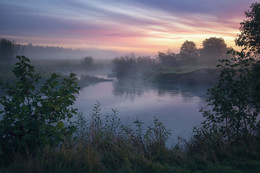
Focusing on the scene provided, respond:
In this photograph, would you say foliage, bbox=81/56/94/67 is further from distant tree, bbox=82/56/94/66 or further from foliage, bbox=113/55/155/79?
foliage, bbox=113/55/155/79

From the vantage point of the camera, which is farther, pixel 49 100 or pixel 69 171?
pixel 49 100

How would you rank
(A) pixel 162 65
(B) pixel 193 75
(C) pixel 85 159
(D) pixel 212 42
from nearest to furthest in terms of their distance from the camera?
(C) pixel 85 159
(B) pixel 193 75
(D) pixel 212 42
(A) pixel 162 65

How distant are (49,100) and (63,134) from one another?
931mm

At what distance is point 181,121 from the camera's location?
20.0 m

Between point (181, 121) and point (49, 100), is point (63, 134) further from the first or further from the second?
point (181, 121)

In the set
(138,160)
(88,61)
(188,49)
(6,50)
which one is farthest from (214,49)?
(138,160)

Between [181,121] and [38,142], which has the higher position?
[38,142]

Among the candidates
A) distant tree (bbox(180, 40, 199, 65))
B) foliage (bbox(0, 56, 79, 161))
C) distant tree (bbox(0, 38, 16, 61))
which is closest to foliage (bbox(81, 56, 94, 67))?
distant tree (bbox(0, 38, 16, 61))

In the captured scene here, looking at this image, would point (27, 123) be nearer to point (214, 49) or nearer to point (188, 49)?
point (214, 49)

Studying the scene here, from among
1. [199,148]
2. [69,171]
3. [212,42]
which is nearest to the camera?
[69,171]

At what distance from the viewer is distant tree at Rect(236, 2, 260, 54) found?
34.5 feet

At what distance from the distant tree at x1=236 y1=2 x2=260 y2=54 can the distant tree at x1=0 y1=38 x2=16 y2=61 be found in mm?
59588

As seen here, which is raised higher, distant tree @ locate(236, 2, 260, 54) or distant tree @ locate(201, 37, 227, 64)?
distant tree @ locate(201, 37, 227, 64)

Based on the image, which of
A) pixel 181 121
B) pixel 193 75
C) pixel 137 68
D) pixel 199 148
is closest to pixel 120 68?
pixel 137 68
